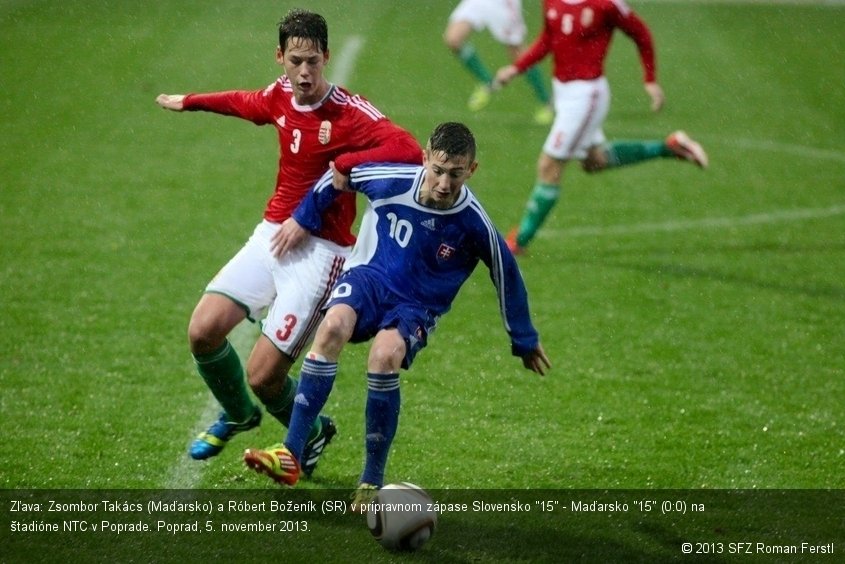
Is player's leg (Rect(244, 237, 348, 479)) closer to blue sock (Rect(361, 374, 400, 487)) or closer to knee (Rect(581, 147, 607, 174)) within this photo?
blue sock (Rect(361, 374, 400, 487))

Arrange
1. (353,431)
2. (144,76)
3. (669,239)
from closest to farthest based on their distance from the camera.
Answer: (353,431), (669,239), (144,76)

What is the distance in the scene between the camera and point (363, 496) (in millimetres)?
5367

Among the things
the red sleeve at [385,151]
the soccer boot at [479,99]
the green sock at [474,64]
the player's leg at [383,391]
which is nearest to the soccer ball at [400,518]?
the player's leg at [383,391]

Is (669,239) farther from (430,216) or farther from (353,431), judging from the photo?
(430,216)

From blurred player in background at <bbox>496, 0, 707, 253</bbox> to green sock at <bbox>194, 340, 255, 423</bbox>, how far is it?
177 inches

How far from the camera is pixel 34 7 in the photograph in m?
22.1

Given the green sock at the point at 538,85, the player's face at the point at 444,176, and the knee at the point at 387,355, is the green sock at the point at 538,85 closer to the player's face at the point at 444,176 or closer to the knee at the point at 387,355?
Answer: the player's face at the point at 444,176

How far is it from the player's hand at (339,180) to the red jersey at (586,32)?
16.6ft

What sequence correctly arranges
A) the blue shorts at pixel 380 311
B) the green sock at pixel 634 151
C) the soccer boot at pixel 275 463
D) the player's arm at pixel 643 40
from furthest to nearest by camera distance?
the green sock at pixel 634 151 < the player's arm at pixel 643 40 < the blue shorts at pixel 380 311 < the soccer boot at pixel 275 463

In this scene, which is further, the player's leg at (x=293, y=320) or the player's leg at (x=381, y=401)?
the player's leg at (x=293, y=320)

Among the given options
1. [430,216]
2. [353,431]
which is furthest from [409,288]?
[353,431]

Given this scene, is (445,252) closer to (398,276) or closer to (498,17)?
(398,276)

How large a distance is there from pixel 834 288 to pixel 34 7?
16.4 metres

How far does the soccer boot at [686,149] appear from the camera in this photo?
1056 cm
